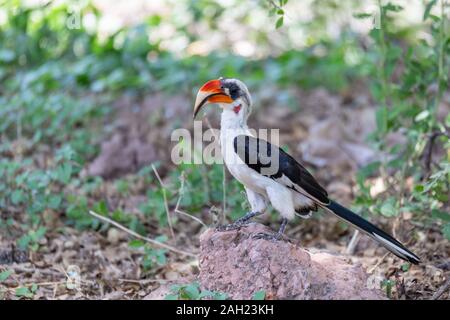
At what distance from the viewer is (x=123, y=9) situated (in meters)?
10.6

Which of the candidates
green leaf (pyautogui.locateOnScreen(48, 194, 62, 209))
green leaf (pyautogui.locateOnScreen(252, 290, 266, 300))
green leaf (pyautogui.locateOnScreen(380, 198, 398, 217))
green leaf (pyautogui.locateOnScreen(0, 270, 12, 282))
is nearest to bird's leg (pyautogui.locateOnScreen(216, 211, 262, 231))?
green leaf (pyautogui.locateOnScreen(252, 290, 266, 300))

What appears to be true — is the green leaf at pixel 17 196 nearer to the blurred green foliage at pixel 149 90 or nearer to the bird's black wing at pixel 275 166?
the blurred green foliage at pixel 149 90

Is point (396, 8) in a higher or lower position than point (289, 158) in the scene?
higher

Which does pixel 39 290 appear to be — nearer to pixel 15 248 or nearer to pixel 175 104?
pixel 15 248

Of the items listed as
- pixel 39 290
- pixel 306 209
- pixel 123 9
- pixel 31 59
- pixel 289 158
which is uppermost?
pixel 123 9

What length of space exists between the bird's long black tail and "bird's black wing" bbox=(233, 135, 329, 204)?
3.7 inches

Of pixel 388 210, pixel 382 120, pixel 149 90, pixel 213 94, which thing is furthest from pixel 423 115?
pixel 149 90

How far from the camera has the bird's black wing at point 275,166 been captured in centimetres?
435

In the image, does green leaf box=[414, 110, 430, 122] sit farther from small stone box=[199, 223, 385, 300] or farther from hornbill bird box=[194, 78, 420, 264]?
small stone box=[199, 223, 385, 300]

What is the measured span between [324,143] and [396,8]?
7.59 feet

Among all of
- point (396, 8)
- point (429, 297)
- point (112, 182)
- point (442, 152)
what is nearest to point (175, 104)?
point (112, 182)

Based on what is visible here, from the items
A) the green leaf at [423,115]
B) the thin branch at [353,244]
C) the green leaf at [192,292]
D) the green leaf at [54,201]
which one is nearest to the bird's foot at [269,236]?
the green leaf at [192,292]

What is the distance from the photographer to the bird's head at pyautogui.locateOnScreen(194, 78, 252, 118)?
4.51 metres
